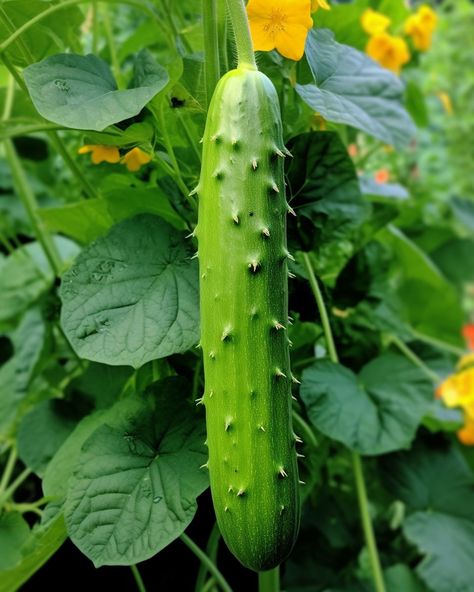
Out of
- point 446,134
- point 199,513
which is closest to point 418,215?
point 199,513

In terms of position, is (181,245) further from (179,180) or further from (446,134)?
(446,134)

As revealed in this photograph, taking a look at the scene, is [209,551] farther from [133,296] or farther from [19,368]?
[19,368]

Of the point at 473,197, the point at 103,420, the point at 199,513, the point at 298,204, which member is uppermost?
the point at 298,204

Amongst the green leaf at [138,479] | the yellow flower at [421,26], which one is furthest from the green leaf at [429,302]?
the green leaf at [138,479]

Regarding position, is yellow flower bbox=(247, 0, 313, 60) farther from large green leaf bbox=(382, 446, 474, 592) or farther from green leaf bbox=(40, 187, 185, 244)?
large green leaf bbox=(382, 446, 474, 592)

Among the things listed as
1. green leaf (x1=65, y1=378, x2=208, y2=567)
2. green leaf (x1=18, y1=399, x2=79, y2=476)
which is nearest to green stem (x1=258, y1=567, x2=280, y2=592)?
green leaf (x1=65, y1=378, x2=208, y2=567)
